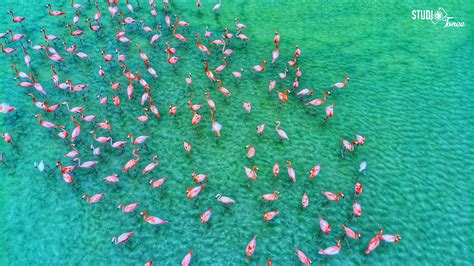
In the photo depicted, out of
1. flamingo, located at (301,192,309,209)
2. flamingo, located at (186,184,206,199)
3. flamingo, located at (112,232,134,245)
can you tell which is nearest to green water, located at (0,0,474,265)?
flamingo, located at (112,232,134,245)

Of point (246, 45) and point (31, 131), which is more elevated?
point (246, 45)

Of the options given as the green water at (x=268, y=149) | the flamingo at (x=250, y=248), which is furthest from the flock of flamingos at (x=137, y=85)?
the green water at (x=268, y=149)

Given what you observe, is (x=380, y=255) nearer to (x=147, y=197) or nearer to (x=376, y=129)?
(x=376, y=129)

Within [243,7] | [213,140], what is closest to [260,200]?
[213,140]

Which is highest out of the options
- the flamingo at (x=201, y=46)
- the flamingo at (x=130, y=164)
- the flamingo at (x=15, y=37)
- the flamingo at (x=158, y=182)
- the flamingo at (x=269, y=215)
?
the flamingo at (x=15, y=37)

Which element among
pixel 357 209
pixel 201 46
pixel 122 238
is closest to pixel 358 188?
pixel 357 209

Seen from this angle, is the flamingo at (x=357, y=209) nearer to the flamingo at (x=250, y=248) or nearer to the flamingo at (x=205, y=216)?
the flamingo at (x=250, y=248)
